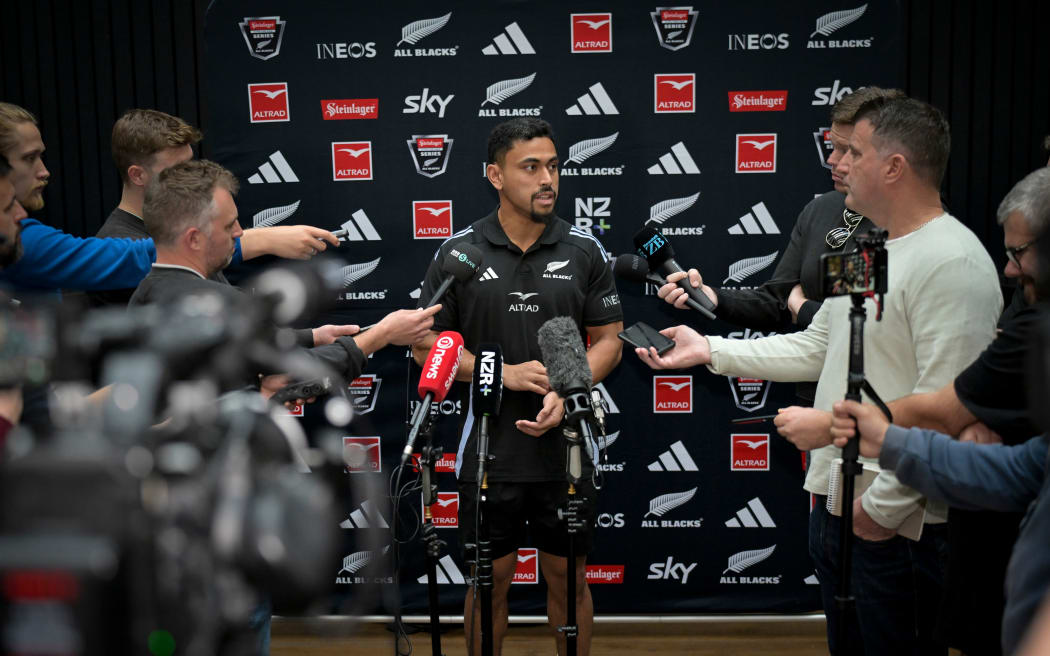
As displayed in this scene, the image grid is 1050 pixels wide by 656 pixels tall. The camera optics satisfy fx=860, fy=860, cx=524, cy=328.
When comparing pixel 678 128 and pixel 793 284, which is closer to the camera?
pixel 793 284

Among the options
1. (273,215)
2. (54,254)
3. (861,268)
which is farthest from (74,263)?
(861,268)

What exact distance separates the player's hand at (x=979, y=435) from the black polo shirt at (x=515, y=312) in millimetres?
1381

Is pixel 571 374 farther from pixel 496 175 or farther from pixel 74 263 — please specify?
pixel 74 263

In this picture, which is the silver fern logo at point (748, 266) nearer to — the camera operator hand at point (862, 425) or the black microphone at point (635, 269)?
the black microphone at point (635, 269)

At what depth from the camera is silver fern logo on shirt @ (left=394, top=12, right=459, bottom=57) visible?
12.7 ft

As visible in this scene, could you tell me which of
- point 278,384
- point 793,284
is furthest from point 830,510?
point 278,384

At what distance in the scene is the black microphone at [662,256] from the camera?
9.96 ft

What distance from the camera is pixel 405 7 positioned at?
3.86 meters

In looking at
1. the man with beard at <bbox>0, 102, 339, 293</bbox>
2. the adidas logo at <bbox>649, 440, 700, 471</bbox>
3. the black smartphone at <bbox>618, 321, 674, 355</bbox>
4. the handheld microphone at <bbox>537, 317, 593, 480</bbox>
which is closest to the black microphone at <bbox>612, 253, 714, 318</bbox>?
the black smartphone at <bbox>618, 321, 674, 355</bbox>

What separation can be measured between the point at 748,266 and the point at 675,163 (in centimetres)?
57

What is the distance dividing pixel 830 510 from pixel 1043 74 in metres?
2.64

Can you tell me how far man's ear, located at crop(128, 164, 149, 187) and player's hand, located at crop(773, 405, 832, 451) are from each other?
2.42 meters

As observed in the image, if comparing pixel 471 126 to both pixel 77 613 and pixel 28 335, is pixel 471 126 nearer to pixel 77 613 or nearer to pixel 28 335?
pixel 28 335

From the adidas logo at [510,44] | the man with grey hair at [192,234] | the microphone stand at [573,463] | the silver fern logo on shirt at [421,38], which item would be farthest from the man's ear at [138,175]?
the microphone stand at [573,463]
